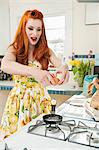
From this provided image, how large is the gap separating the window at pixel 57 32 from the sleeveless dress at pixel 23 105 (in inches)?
54.2

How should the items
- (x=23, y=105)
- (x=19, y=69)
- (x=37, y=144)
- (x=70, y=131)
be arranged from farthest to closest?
(x=23, y=105)
(x=19, y=69)
(x=70, y=131)
(x=37, y=144)

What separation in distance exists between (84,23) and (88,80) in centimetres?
97

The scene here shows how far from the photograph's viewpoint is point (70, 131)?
0.84 metres

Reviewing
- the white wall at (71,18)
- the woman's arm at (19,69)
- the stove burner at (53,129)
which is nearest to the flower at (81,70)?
the white wall at (71,18)

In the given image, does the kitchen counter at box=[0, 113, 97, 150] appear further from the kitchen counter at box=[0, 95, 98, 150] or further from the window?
the window

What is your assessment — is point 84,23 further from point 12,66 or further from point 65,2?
point 12,66

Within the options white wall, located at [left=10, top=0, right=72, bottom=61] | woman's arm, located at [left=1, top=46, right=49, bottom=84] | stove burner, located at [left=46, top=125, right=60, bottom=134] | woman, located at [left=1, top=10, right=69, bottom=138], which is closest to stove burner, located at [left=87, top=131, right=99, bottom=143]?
stove burner, located at [left=46, top=125, right=60, bottom=134]

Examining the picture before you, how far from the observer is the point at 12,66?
3.48ft

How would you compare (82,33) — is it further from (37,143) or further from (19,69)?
(37,143)

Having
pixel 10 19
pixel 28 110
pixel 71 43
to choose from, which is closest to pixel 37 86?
pixel 28 110

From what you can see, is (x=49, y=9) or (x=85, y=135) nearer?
(x=85, y=135)

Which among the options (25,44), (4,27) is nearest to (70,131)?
(25,44)

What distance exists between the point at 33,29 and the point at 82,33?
50.5 inches

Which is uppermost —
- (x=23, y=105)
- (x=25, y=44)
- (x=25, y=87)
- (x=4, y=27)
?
(x=4, y=27)
